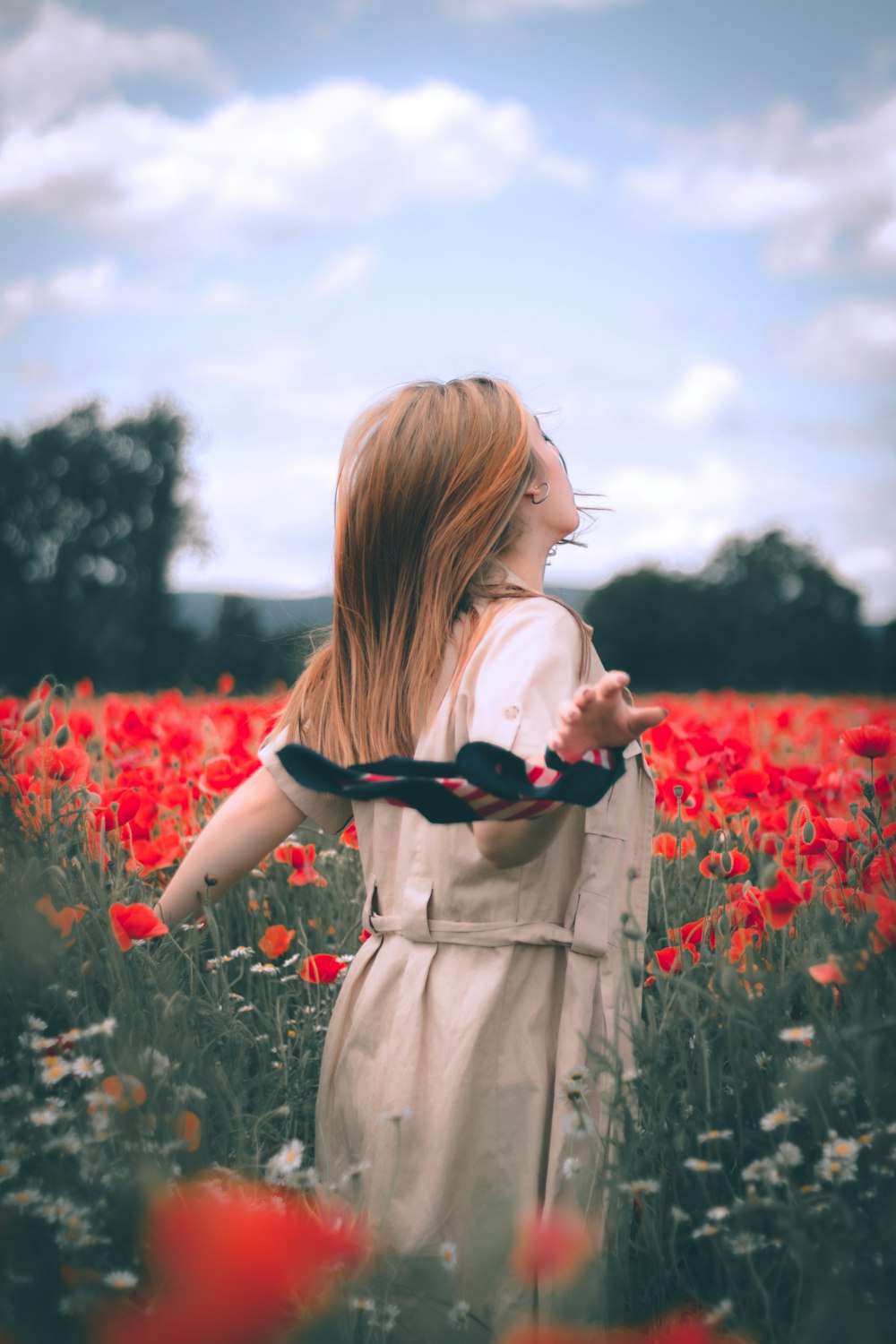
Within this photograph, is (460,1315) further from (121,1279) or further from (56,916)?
(56,916)

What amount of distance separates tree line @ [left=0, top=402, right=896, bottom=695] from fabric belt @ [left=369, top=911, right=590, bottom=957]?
26.1m

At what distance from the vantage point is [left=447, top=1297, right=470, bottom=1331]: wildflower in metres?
1.39

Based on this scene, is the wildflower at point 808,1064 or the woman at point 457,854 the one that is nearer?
the wildflower at point 808,1064

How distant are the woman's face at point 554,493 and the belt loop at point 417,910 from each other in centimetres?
67

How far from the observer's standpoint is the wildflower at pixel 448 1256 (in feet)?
5.03

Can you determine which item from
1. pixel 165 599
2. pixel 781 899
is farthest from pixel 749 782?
pixel 165 599

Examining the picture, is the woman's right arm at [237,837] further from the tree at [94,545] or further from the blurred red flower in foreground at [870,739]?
the tree at [94,545]

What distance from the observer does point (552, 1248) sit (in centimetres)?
118

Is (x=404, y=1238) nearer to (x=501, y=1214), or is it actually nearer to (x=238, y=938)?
(x=501, y=1214)

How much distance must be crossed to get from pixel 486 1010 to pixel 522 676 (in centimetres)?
53

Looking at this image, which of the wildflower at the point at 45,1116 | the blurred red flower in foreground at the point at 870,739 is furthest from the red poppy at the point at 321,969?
the blurred red flower in foreground at the point at 870,739

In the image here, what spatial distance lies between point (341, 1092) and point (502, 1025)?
34 centimetres

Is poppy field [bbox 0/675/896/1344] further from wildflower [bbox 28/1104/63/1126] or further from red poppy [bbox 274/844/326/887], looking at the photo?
red poppy [bbox 274/844/326/887]

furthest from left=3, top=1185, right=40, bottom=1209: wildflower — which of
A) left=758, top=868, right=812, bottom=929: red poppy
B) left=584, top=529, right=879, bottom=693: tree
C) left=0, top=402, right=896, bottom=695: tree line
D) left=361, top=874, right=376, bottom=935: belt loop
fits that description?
left=584, top=529, right=879, bottom=693: tree
